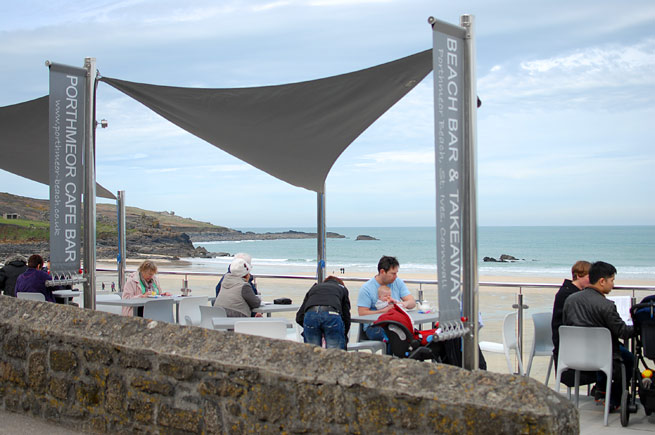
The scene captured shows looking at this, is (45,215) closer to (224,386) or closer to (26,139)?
(26,139)

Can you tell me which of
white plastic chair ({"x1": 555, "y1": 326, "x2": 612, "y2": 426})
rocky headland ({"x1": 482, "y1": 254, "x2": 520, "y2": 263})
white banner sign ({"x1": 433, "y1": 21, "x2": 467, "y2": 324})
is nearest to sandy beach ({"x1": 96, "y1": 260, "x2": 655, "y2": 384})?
white plastic chair ({"x1": 555, "y1": 326, "x2": 612, "y2": 426})

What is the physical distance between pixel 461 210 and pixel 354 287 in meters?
6.42

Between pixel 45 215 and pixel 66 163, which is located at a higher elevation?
pixel 45 215

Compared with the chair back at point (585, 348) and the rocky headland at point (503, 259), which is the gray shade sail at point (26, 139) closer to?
the chair back at point (585, 348)

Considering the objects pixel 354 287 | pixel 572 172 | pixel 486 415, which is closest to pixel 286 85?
pixel 486 415

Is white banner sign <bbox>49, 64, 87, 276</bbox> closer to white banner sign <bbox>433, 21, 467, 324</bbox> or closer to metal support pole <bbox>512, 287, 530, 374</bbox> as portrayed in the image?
white banner sign <bbox>433, 21, 467, 324</bbox>

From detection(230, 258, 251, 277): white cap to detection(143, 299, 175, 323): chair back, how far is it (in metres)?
1.05

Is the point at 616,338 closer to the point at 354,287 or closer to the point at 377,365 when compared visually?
the point at 377,365

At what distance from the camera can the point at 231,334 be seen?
3.19 meters

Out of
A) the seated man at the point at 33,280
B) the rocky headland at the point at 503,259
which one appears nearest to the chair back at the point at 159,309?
the seated man at the point at 33,280

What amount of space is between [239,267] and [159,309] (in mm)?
1268

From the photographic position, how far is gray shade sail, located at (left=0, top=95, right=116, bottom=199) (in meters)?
7.00

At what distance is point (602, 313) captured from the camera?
485 centimetres

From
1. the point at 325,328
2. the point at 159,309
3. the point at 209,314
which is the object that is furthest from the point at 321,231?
the point at 325,328
